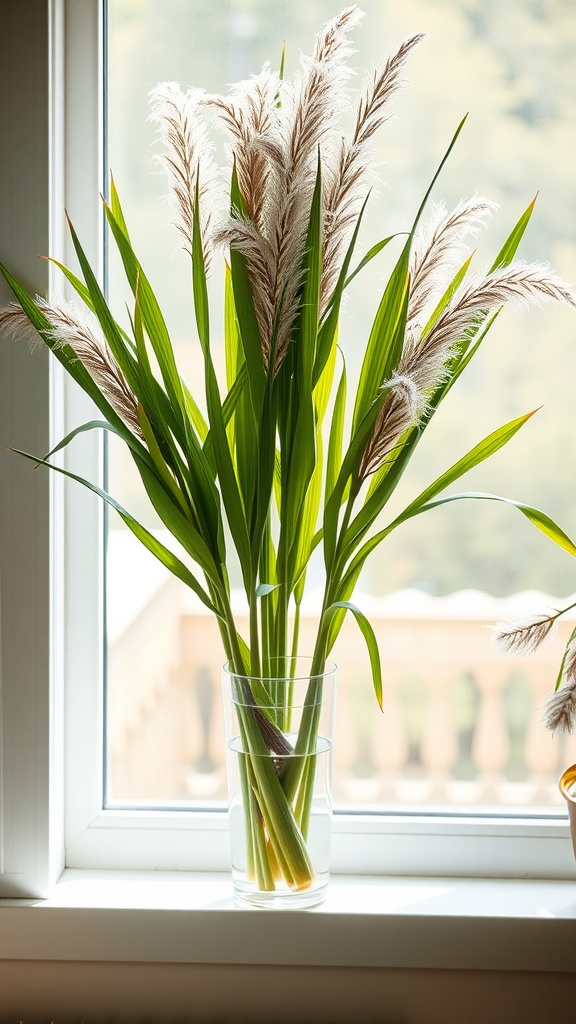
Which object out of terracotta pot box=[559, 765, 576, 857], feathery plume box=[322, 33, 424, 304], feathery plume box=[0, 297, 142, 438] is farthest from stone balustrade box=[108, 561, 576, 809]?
feathery plume box=[322, 33, 424, 304]

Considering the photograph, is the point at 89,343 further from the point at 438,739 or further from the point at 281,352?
the point at 438,739

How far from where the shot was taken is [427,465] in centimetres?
130

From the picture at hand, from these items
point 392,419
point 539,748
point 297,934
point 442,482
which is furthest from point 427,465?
point 297,934

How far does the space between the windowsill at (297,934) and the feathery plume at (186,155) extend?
33.1 inches

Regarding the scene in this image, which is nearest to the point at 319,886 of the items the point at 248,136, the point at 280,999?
the point at 280,999

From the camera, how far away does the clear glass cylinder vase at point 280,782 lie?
41.3 inches

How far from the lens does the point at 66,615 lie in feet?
4.13

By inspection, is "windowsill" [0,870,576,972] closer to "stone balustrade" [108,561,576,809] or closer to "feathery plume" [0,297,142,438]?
"stone balustrade" [108,561,576,809]

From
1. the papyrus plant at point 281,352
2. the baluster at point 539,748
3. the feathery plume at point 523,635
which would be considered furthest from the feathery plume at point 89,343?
the baluster at point 539,748

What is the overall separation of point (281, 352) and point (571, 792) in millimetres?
711

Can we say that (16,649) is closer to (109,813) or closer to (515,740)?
(109,813)

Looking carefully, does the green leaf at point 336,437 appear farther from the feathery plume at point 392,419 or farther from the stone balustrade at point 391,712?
the stone balustrade at point 391,712

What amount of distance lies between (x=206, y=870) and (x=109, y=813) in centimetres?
17

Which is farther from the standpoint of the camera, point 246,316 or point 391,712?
point 391,712
